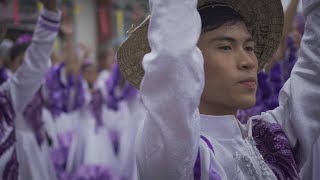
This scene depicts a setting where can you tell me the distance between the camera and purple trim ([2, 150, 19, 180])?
122 inches

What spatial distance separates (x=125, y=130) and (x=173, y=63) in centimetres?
489

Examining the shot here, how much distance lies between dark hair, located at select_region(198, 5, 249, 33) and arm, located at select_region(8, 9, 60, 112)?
1692 millimetres

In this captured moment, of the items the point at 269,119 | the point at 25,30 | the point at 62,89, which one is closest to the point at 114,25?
the point at 62,89

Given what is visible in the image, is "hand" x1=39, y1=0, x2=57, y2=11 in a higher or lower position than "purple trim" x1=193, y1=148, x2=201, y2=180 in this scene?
higher

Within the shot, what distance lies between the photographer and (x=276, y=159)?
1.75 m

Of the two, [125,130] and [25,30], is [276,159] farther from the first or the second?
[125,130]

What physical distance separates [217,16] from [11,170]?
6.21 feet

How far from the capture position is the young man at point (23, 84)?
3135 mm

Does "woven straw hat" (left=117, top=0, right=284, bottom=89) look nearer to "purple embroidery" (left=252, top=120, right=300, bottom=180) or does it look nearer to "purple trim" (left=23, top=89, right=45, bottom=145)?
"purple embroidery" (left=252, top=120, right=300, bottom=180)

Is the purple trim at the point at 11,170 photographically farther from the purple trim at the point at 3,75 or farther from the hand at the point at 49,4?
the hand at the point at 49,4

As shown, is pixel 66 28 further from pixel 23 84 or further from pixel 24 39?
pixel 23 84

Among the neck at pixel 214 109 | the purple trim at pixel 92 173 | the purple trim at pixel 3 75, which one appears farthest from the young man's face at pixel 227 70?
the purple trim at pixel 92 173

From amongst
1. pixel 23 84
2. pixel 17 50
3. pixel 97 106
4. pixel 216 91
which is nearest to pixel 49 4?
pixel 23 84

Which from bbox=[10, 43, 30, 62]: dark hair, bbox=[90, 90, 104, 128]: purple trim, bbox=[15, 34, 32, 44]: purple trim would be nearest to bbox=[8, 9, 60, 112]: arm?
bbox=[10, 43, 30, 62]: dark hair
